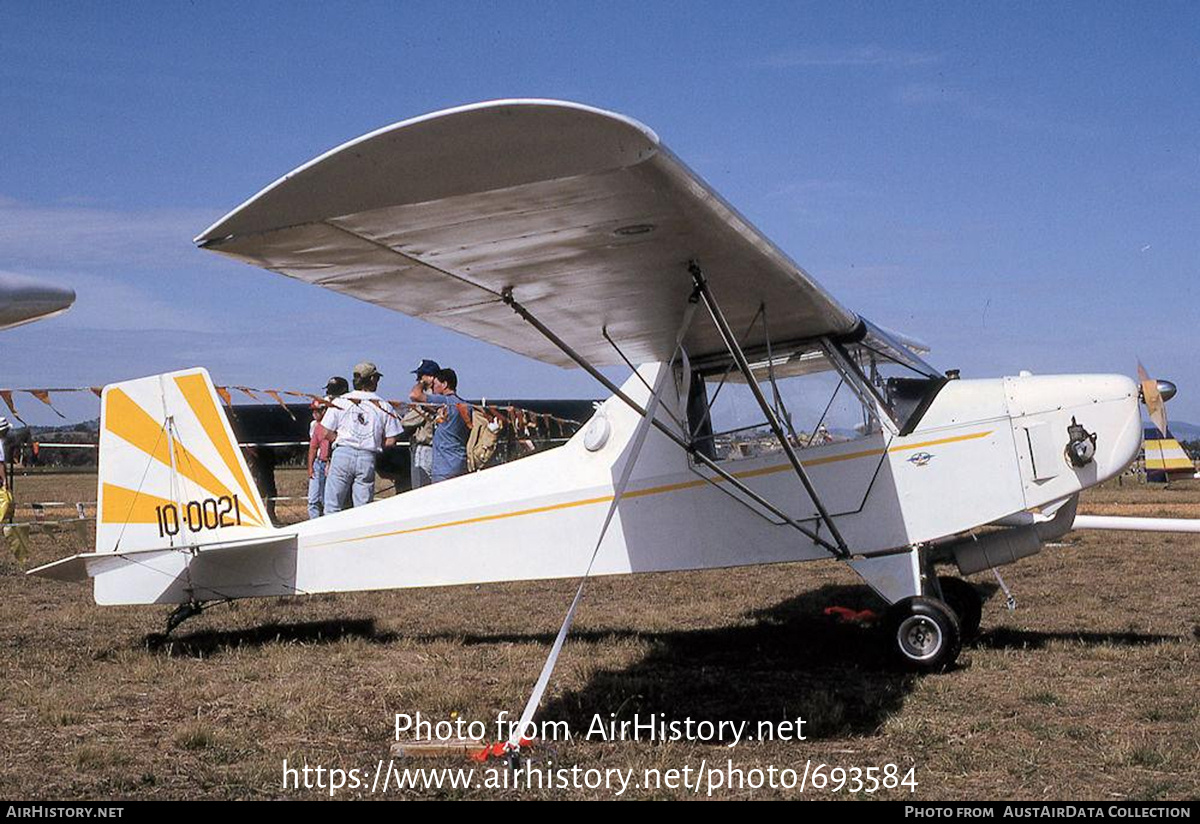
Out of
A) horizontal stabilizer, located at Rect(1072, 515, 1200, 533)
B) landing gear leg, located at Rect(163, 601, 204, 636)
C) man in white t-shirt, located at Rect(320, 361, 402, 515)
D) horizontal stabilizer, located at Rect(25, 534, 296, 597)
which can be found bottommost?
landing gear leg, located at Rect(163, 601, 204, 636)

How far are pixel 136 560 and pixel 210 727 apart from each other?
7.98ft

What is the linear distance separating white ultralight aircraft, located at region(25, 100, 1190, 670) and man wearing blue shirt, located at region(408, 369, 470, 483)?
306 centimetres

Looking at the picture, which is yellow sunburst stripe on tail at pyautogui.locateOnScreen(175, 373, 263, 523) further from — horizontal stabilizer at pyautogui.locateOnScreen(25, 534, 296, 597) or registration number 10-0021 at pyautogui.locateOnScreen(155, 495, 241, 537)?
horizontal stabilizer at pyautogui.locateOnScreen(25, 534, 296, 597)

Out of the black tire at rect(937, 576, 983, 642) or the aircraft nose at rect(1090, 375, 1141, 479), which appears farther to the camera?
the black tire at rect(937, 576, 983, 642)

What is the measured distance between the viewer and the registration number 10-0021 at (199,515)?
7.15 m

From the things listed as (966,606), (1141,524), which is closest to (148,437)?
(966,606)

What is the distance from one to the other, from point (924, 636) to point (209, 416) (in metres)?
4.66

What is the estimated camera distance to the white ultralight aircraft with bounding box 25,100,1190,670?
5062 millimetres

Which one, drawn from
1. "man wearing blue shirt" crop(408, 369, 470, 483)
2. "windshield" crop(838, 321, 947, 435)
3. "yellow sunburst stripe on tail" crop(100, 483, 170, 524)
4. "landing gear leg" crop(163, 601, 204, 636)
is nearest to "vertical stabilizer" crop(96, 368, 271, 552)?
"yellow sunburst stripe on tail" crop(100, 483, 170, 524)

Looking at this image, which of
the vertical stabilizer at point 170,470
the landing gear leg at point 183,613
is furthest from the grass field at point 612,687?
the vertical stabilizer at point 170,470

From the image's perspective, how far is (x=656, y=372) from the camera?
6.87 meters

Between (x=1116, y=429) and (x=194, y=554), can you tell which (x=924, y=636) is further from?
(x=194, y=554)

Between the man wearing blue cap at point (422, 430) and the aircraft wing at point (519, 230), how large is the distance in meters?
5.01

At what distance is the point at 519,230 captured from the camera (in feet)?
14.4
